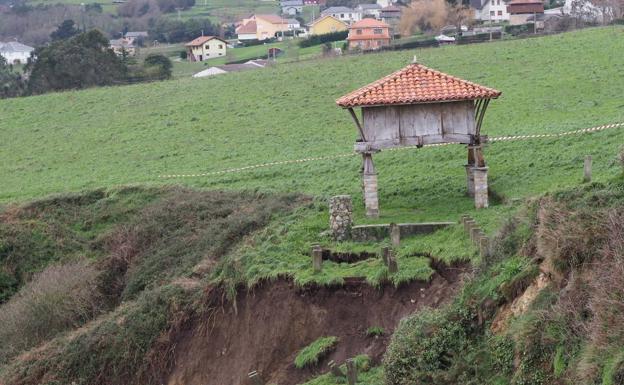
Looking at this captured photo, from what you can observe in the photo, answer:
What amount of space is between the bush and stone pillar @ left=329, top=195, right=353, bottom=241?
2451 inches

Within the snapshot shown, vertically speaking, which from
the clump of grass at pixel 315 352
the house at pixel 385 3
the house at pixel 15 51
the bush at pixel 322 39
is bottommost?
the clump of grass at pixel 315 352

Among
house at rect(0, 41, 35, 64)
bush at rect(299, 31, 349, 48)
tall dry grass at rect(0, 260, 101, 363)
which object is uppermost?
bush at rect(299, 31, 349, 48)

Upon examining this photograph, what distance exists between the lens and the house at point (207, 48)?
98.9 m

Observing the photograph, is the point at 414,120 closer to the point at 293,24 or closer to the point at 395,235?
the point at 395,235

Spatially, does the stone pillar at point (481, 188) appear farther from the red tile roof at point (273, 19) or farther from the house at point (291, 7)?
the house at point (291, 7)

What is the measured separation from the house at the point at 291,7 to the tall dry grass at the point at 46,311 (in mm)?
119612

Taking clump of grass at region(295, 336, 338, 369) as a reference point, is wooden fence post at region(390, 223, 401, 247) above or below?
above

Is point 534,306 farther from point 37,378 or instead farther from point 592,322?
point 37,378

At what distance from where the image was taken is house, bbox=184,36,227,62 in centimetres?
9888

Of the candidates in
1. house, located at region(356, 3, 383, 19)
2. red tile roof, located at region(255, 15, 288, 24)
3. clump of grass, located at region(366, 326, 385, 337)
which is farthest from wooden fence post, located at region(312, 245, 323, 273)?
house, located at region(356, 3, 383, 19)

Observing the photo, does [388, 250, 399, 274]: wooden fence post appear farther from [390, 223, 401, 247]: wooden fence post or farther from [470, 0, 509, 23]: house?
[470, 0, 509, 23]: house

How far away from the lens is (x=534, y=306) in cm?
1570

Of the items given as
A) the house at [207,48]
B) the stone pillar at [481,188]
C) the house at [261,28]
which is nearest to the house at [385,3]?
the house at [261,28]

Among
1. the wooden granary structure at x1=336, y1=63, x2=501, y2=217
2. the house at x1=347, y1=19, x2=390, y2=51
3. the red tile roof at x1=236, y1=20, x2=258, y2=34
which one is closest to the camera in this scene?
the wooden granary structure at x1=336, y1=63, x2=501, y2=217
